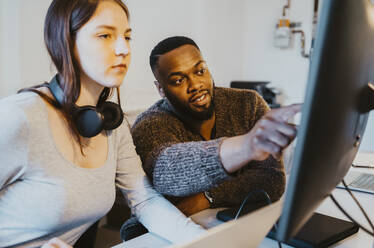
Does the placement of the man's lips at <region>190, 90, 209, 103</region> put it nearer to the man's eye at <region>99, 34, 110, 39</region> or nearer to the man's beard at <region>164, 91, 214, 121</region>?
the man's beard at <region>164, 91, 214, 121</region>

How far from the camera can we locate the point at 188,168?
89 cm

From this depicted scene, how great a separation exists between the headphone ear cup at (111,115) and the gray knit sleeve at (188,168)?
0.15 meters

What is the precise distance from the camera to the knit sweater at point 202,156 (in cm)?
87

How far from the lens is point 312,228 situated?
0.85 meters

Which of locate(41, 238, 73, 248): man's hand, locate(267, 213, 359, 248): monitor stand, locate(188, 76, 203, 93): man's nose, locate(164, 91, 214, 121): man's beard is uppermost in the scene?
locate(188, 76, 203, 93): man's nose

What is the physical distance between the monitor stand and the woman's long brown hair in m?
0.58

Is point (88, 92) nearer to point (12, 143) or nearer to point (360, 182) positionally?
point (12, 143)

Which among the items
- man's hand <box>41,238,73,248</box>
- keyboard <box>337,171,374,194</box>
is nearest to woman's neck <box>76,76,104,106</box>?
man's hand <box>41,238,73,248</box>

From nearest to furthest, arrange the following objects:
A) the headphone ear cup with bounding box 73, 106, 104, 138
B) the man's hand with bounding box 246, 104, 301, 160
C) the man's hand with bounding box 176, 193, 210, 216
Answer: the man's hand with bounding box 246, 104, 301, 160 → the headphone ear cup with bounding box 73, 106, 104, 138 → the man's hand with bounding box 176, 193, 210, 216

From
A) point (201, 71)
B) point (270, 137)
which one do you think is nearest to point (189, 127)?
point (201, 71)

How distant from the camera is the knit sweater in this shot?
87 cm

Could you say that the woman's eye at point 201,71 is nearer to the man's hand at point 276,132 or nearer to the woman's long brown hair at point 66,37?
the woman's long brown hair at point 66,37

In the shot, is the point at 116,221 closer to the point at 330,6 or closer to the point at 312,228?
the point at 312,228

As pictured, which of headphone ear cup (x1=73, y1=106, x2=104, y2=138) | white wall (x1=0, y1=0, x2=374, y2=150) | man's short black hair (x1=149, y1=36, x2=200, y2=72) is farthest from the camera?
white wall (x1=0, y1=0, x2=374, y2=150)
